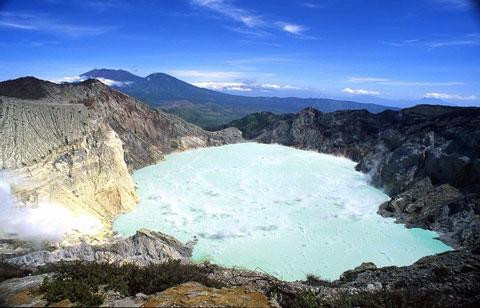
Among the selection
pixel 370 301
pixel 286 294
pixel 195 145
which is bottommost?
pixel 195 145

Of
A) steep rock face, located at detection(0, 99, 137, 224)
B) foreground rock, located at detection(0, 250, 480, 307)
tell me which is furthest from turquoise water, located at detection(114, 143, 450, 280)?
foreground rock, located at detection(0, 250, 480, 307)

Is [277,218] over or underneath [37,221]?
underneath

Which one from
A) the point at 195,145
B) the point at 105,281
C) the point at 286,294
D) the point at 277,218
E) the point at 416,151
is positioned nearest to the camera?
the point at 105,281

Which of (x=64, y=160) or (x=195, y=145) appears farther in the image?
(x=195, y=145)

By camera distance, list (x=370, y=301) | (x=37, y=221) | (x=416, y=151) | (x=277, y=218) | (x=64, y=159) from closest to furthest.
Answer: (x=370, y=301) < (x=37, y=221) < (x=277, y=218) < (x=64, y=159) < (x=416, y=151)

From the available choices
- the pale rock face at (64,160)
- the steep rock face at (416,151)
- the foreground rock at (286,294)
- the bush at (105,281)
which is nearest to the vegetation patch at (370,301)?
the foreground rock at (286,294)

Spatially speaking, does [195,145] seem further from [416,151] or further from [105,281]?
[105,281]

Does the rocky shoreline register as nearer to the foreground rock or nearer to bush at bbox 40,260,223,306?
the foreground rock

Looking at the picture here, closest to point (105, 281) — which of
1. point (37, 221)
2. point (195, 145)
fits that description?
Result: point (37, 221)
